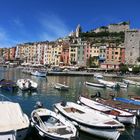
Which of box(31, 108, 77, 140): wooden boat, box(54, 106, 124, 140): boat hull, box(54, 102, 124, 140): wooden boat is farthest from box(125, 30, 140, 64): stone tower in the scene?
box(31, 108, 77, 140): wooden boat

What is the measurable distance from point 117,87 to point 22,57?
390 ft

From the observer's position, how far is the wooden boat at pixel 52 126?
19016mm

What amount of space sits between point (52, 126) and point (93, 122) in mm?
3191

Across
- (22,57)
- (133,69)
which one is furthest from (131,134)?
(22,57)

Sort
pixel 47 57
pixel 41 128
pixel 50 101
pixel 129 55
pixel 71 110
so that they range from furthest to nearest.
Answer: pixel 47 57, pixel 129 55, pixel 50 101, pixel 71 110, pixel 41 128

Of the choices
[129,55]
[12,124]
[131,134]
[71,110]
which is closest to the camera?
[12,124]

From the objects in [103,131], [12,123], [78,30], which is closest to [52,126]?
[12,123]

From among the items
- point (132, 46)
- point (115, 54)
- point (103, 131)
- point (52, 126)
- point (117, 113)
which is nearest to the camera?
point (52, 126)

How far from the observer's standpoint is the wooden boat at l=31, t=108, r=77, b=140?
19.0m

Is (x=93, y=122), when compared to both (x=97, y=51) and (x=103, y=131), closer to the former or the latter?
(x=103, y=131)

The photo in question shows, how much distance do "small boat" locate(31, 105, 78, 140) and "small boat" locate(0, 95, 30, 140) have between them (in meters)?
1.19

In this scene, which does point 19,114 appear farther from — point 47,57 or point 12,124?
point 47,57

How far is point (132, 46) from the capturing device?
12069 cm

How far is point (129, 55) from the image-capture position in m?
119
